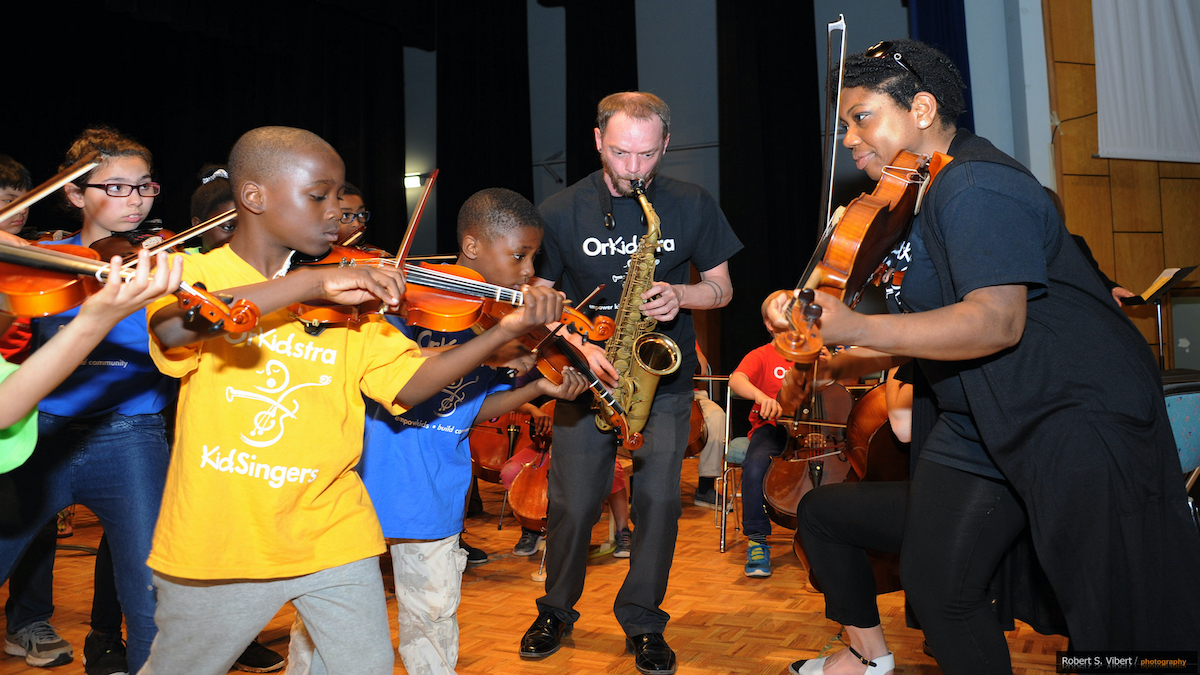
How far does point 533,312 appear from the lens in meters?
1.96

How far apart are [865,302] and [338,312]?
5.87m

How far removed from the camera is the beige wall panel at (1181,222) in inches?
270

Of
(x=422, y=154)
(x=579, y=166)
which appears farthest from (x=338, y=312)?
(x=422, y=154)

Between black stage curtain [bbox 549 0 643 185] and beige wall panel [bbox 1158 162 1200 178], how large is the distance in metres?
4.51

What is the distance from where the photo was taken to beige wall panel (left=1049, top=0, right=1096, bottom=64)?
21.6 ft

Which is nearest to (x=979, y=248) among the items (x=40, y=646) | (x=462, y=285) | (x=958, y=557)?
(x=958, y=557)

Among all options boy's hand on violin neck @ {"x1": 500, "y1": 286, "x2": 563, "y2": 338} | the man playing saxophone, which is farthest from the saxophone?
boy's hand on violin neck @ {"x1": 500, "y1": 286, "x2": 563, "y2": 338}

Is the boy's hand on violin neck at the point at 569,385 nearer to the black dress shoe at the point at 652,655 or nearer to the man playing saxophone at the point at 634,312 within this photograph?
the man playing saxophone at the point at 634,312

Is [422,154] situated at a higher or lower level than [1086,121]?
higher

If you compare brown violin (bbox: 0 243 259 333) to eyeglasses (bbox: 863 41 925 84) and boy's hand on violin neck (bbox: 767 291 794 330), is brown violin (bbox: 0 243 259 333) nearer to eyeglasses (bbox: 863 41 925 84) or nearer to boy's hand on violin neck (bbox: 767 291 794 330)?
boy's hand on violin neck (bbox: 767 291 794 330)

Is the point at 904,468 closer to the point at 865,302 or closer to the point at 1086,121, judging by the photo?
the point at 865,302

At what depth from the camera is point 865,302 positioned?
6977 mm

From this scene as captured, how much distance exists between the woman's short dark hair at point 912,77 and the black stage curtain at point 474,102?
6.80 metres

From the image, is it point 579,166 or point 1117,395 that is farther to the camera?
point 579,166
